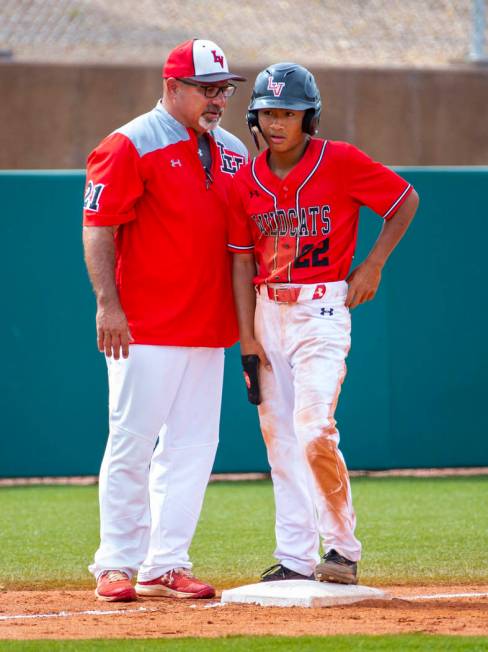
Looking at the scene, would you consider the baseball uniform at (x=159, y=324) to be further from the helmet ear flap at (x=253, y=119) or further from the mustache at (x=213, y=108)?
the helmet ear flap at (x=253, y=119)

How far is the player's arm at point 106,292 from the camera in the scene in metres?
4.96

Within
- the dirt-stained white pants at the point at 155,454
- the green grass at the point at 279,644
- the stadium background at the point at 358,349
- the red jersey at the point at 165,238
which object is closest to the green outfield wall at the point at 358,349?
the stadium background at the point at 358,349

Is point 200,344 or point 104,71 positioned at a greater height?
point 104,71

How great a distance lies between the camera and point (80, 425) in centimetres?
906

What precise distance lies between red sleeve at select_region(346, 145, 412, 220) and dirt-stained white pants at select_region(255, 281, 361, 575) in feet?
1.16

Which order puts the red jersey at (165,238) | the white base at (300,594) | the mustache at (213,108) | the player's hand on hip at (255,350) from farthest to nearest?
1. the mustache at (213,108)
2. the red jersey at (165,238)
3. the player's hand on hip at (255,350)
4. the white base at (300,594)

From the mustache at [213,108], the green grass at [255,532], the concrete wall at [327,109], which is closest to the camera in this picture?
the mustache at [213,108]

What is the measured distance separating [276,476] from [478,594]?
981 mm

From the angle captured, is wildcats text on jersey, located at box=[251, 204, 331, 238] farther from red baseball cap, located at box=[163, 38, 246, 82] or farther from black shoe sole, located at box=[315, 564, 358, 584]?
black shoe sole, located at box=[315, 564, 358, 584]

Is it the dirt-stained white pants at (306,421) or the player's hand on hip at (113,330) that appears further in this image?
the player's hand on hip at (113,330)

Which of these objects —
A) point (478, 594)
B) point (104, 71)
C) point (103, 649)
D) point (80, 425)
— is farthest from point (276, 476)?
point (104, 71)

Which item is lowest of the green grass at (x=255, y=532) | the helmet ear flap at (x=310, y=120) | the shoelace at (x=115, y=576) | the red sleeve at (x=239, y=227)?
the green grass at (x=255, y=532)

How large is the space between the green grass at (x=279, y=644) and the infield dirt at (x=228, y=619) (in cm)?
11

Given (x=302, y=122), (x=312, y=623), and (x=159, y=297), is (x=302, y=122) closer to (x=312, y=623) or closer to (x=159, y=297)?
(x=159, y=297)
